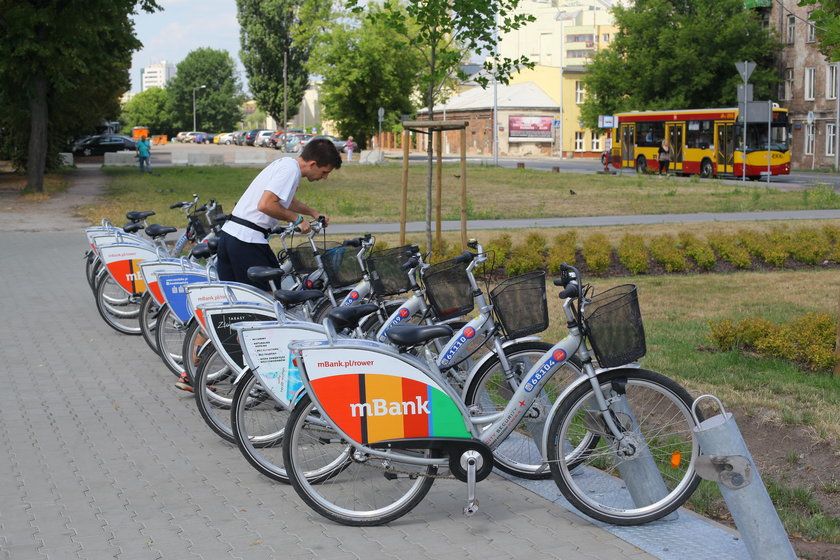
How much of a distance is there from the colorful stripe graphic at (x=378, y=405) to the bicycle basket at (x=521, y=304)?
25.1 inches

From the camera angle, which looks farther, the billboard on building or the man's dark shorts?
the billboard on building

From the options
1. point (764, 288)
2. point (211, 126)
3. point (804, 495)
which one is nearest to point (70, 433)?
point (804, 495)

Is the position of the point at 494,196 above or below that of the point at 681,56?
below

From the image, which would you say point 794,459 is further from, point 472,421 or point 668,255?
point 668,255

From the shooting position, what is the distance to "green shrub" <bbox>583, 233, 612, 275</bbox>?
13729mm

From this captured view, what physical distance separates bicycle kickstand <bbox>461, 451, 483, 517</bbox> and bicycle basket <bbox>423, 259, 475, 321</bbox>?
3.25 feet

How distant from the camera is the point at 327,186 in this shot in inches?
1372

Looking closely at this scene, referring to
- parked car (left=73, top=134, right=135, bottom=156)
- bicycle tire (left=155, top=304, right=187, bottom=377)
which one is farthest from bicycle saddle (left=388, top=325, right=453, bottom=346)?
parked car (left=73, top=134, right=135, bottom=156)

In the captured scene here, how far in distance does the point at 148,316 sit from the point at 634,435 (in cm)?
520

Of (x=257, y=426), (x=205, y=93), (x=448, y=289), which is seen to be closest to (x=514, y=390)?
(x=448, y=289)

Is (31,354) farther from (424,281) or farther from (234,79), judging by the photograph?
(234,79)

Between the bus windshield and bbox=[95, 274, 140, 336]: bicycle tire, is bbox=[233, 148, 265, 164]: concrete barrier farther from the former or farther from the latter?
bbox=[95, 274, 140, 336]: bicycle tire

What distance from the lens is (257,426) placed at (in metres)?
5.78

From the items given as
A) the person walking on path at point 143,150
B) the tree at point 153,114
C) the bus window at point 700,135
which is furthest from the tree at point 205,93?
the bus window at point 700,135
